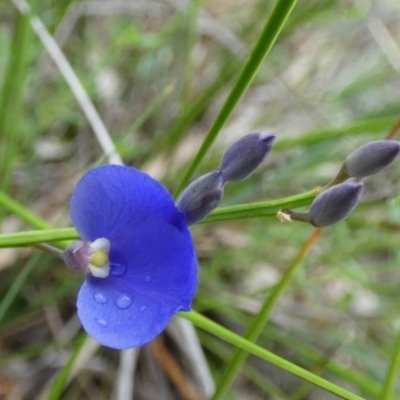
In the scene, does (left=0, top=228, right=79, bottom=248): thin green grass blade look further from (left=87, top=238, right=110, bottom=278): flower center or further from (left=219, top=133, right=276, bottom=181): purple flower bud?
(left=219, top=133, right=276, bottom=181): purple flower bud

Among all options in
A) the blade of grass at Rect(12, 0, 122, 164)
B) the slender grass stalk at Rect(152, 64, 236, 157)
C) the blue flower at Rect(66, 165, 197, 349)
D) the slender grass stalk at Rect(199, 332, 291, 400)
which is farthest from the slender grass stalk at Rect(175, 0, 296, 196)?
the slender grass stalk at Rect(199, 332, 291, 400)

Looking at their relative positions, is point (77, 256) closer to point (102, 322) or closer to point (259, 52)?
point (102, 322)

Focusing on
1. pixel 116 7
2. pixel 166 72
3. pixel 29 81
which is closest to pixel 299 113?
pixel 166 72

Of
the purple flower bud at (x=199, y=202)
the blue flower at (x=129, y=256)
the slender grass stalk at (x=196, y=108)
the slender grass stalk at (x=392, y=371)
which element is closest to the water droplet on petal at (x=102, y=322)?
the blue flower at (x=129, y=256)

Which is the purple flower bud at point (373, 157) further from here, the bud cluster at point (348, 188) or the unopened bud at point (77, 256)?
the unopened bud at point (77, 256)

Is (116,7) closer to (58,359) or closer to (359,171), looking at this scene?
(58,359)

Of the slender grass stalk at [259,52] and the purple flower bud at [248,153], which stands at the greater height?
the slender grass stalk at [259,52]

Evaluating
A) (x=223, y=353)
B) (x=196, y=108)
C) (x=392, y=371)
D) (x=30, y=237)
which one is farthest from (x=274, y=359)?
(x=223, y=353)
